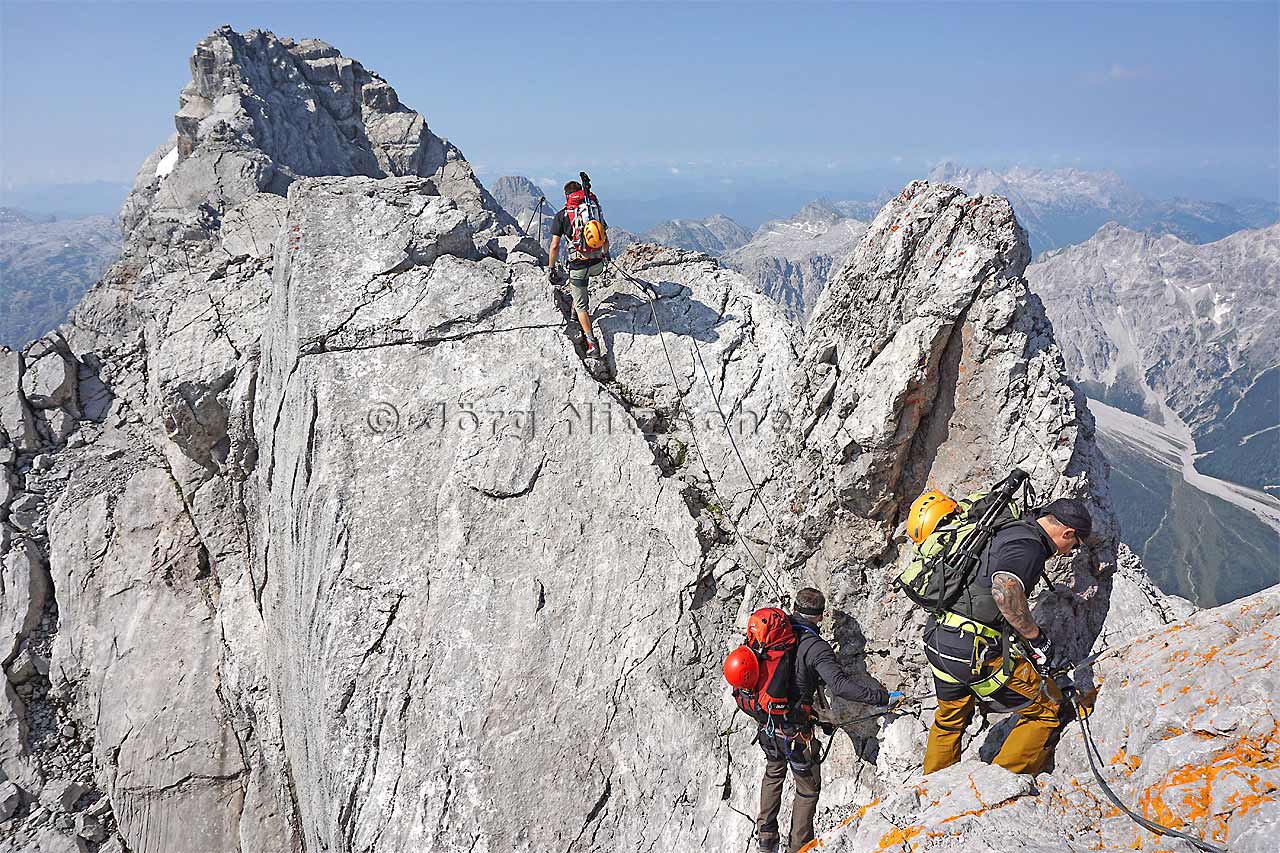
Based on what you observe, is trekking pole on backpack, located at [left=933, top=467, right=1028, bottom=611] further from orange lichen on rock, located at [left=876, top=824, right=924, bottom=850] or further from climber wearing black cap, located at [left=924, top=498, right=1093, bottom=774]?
orange lichen on rock, located at [left=876, top=824, right=924, bottom=850]

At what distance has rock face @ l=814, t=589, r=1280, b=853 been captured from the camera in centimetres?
718

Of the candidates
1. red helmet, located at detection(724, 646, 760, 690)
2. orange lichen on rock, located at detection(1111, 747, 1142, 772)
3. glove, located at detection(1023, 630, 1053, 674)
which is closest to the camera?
orange lichen on rock, located at detection(1111, 747, 1142, 772)

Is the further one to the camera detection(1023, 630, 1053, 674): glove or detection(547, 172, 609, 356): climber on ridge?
detection(547, 172, 609, 356): climber on ridge

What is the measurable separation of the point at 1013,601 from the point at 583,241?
12854 millimetres

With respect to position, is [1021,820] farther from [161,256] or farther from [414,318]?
[161,256]

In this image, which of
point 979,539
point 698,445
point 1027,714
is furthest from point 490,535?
point 1027,714

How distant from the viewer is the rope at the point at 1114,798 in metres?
6.87

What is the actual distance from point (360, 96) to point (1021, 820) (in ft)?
268

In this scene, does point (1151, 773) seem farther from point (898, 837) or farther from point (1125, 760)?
point (898, 837)

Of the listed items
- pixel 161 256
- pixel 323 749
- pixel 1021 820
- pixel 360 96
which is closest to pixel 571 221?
pixel 323 749

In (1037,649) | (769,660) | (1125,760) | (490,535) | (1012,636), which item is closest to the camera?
(1125,760)

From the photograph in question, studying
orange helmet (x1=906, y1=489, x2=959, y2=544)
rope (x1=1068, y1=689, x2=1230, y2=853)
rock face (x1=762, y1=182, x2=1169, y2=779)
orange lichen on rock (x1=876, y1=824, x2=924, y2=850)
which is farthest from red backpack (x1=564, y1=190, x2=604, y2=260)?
orange lichen on rock (x1=876, y1=824, x2=924, y2=850)

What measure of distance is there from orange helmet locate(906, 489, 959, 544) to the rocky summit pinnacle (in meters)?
2.15

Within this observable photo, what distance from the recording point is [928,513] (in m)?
9.80
